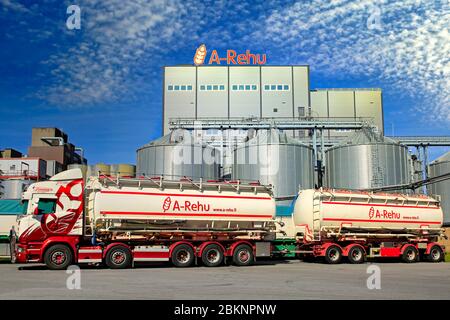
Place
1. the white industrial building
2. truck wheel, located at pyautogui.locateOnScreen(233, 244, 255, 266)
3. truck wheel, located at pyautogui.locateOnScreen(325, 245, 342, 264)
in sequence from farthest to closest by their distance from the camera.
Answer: the white industrial building → truck wheel, located at pyautogui.locateOnScreen(325, 245, 342, 264) → truck wheel, located at pyautogui.locateOnScreen(233, 244, 255, 266)

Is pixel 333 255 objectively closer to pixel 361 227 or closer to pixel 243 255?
pixel 361 227

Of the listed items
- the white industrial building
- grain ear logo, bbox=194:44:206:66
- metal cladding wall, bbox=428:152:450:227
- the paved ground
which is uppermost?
grain ear logo, bbox=194:44:206:66

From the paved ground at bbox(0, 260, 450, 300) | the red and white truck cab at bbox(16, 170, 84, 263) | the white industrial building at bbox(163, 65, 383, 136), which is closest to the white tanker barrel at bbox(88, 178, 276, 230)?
the red and white truck cab at bbox(16, 170, 84, 263)

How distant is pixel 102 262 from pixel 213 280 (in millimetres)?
6882

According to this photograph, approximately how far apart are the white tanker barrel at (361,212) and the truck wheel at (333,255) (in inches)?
38.8

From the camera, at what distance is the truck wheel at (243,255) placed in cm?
2228

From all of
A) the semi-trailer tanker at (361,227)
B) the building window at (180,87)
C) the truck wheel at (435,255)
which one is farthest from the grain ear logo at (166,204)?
the building window at (180,87)

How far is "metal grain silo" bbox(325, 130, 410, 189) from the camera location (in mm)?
37688

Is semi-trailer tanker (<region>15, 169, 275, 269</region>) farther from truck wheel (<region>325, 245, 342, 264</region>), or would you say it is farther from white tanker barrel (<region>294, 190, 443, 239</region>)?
truck wheel (<region>325, 245, 342, 264</region>)

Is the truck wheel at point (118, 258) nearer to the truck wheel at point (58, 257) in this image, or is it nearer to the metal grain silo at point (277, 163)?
the truck wheel at point (58, 257)

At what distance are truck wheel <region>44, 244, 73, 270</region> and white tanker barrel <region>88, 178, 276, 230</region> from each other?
A: 5.57 feet

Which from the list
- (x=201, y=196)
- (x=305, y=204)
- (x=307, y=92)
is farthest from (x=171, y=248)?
(x=307, y=92)
